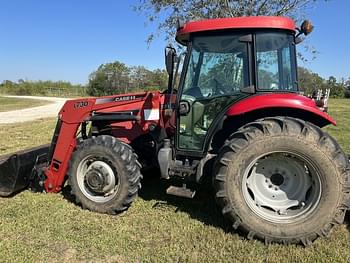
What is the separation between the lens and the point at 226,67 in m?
4.28

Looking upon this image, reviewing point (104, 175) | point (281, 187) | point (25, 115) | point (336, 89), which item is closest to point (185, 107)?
point (104, 175)

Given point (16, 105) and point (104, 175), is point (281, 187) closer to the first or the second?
point (104, 175)

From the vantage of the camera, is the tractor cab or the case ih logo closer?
the tractor cab

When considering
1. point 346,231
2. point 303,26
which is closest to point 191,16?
point 303,26

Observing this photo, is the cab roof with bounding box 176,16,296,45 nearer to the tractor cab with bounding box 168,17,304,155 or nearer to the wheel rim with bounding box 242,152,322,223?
the tractor cab with bounding box 168,17,304,155

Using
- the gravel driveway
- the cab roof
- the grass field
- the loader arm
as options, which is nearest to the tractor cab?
the cab roof

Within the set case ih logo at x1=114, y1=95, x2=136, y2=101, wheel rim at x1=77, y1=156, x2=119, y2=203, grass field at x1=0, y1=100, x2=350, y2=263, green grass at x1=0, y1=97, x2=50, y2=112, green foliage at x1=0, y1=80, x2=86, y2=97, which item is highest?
green foliage at x1=0, y1=80, x2=86, y2=97

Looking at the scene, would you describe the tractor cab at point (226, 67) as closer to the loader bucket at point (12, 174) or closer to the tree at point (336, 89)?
the loader bucket at point (12, 174)

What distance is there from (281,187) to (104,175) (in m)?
2.14

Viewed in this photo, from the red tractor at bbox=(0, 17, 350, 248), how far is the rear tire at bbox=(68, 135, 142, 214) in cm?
1

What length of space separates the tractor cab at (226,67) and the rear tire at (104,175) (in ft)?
2.52

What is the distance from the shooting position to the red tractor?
374 centimetres

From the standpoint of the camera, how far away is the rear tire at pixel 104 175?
15.1 feet

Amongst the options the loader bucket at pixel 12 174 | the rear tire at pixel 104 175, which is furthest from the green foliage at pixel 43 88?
Result: the rear tire at pixel 104 175
